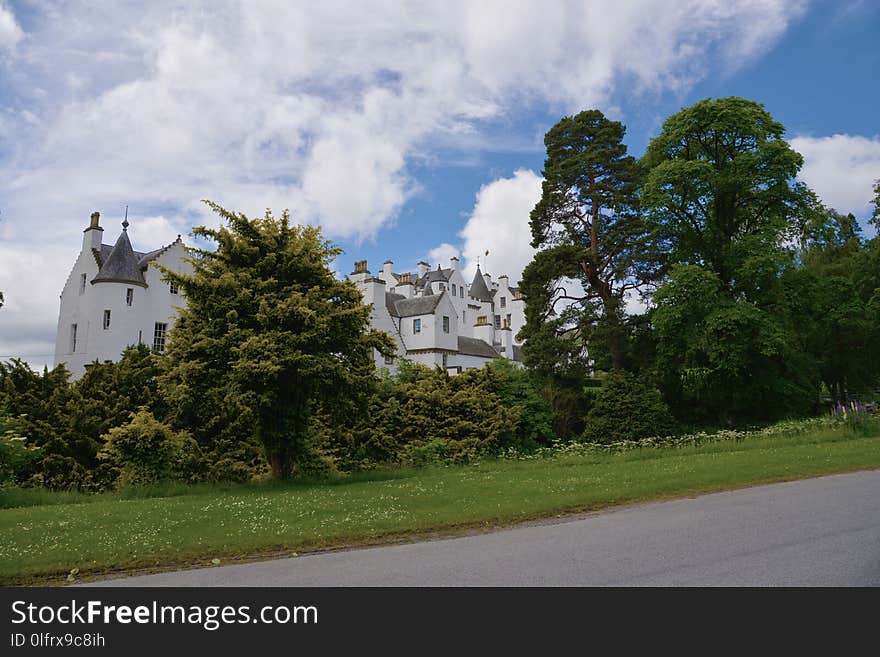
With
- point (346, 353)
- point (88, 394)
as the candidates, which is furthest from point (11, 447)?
point (346, 353)

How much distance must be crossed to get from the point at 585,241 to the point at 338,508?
25.3 m

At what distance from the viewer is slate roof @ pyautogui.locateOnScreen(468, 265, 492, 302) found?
86125 millimetres

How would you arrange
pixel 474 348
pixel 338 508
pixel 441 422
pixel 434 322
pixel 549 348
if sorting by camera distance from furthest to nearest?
pixel 474 348, pixel 434 322, pixel 549 348, pixel 441 422, pixel 338 508

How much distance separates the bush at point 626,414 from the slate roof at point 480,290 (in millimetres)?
55848

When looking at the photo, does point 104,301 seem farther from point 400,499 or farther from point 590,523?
point 590,523

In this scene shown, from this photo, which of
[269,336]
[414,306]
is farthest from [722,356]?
[414,306]

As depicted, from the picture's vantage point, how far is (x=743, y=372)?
29906mm

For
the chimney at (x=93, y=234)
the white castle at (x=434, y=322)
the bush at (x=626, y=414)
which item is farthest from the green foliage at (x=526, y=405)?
the chimney at (x=93, y=234)

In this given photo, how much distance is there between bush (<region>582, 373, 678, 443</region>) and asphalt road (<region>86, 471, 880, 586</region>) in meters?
17.9

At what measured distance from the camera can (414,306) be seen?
47.3 m

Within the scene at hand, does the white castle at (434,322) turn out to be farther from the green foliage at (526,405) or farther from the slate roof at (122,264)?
the slate roof at (122,264)

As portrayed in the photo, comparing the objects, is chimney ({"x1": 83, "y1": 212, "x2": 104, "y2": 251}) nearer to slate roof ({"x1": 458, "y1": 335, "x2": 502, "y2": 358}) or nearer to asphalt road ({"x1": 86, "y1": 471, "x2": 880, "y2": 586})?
slate roof ({"x1": 458, "y1": 335, "x2": 502, "y2": 358})

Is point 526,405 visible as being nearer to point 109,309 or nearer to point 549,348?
point 549,348

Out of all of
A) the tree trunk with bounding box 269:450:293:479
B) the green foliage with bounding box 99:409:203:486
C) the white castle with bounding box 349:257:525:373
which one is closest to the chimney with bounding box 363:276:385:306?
the white castle with bounding box 349:257:525:373
